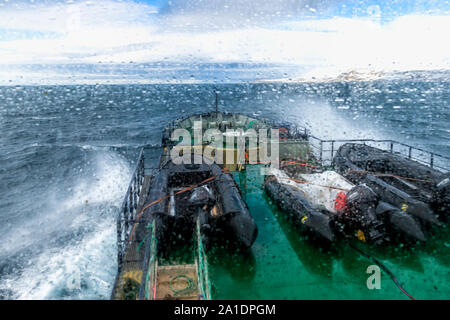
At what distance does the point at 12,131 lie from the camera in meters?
43.9

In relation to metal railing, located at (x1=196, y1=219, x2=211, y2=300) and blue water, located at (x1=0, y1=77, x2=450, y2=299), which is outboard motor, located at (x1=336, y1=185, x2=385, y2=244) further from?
blue water, located at (x1=0, y1=77, x2=450, y2=299)

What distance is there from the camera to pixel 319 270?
6270mm

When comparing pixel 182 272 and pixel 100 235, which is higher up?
pixel 182 272

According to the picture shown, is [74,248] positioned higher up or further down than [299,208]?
further down

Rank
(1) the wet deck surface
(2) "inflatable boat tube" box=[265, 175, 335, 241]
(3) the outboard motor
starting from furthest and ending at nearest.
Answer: (3) the outboard motor < (2) "inflatable boat tube" box=[265, 175, 335, 241] < (1) the wet deck surface

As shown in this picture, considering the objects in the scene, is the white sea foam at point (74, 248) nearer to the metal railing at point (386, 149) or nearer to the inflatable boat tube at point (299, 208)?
the inflatable boat tube at point (299, 208)

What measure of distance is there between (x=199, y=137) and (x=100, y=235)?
23.0ft

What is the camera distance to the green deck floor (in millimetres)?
5645

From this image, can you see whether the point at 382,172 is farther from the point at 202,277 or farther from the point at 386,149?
the point at 386,149

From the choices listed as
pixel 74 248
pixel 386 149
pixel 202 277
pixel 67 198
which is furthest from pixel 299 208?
pixel 386 149

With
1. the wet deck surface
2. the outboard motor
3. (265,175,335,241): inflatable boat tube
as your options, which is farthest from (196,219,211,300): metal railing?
the outboard motor
